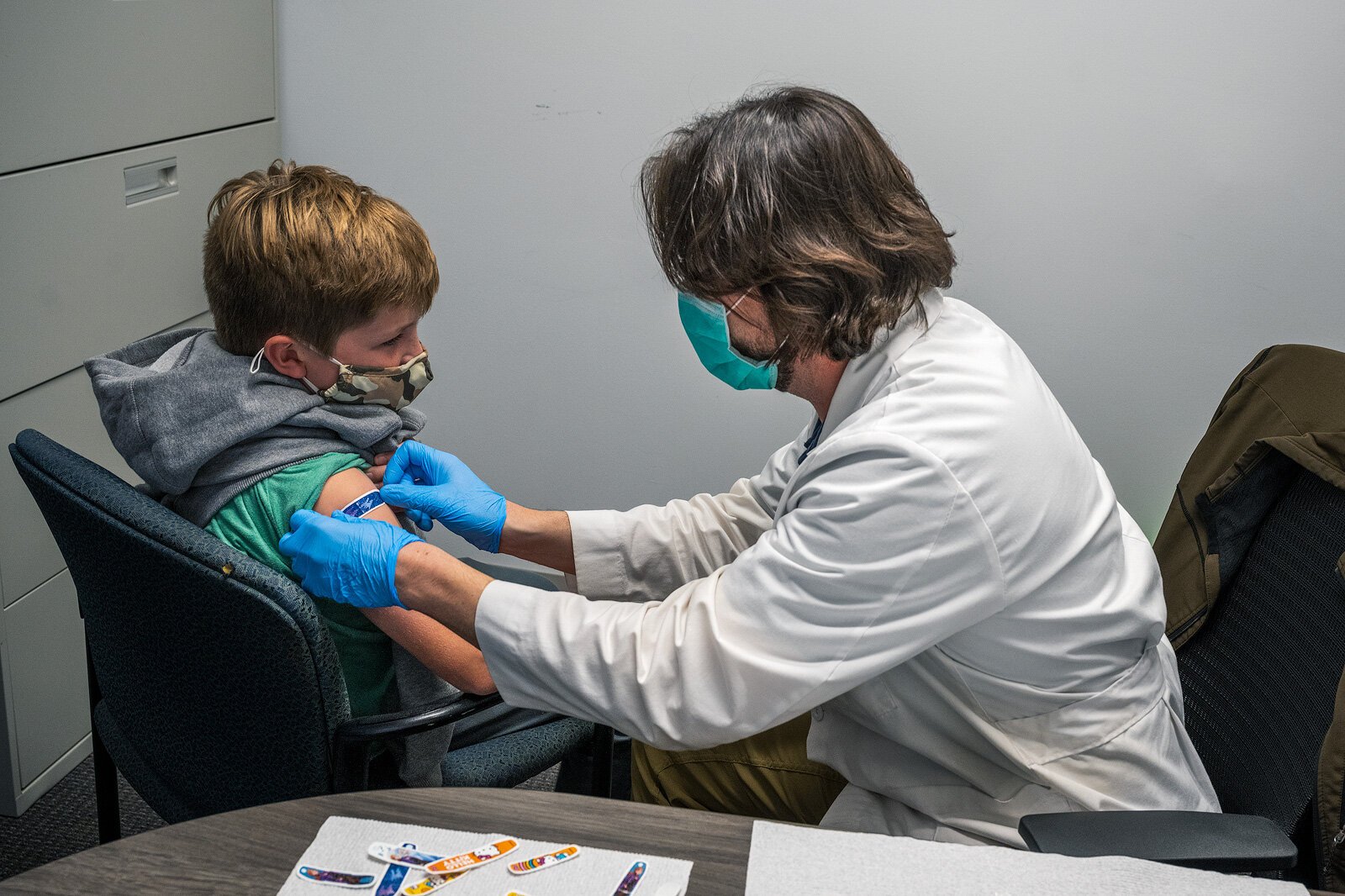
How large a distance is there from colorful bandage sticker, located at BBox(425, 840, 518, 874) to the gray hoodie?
0.44 meters

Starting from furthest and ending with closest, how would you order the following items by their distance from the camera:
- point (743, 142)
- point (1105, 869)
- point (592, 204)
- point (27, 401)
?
1. point (592, 204)
2. point (27, 401)
3. point (743, 142)
4. point (1105, 869)

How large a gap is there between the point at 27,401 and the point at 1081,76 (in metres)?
2.00

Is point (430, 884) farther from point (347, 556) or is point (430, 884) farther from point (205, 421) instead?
point (205, 421)

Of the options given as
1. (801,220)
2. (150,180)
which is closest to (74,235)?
(150,180)

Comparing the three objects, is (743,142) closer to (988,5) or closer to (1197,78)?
(988,5)

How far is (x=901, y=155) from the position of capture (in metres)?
2.31

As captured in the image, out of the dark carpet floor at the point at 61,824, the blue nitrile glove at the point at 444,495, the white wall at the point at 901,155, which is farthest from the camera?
the white wall at the point at 901,155

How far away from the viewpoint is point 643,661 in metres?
1.04

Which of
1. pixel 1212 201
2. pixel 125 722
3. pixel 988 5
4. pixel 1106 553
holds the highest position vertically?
pixel 988 5

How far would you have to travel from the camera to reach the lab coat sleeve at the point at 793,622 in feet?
3.35

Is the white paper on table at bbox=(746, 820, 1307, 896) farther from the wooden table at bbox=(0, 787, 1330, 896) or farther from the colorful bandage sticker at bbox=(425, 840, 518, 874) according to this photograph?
the colorful bandage sticker at bbox=(425, 840, 518, 874)

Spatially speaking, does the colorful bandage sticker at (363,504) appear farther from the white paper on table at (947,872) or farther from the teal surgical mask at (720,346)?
the white paper on table at (947,872)

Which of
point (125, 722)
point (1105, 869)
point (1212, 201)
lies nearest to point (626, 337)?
point (1212, 201)

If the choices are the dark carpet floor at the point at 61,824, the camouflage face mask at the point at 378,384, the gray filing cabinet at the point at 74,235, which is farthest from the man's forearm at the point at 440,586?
the gray filing cabinet at the point at 74,235
